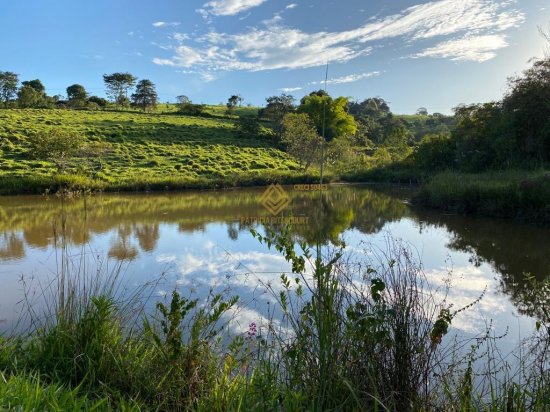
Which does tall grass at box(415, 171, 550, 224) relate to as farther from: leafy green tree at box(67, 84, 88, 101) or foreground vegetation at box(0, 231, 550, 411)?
leafy green tree at box(67, 84, 88, 101)

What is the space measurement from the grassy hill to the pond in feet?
16.8

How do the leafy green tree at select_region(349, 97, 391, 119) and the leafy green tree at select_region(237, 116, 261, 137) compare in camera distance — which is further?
the leafy green tree at select_region(349, 97, 391, 119)

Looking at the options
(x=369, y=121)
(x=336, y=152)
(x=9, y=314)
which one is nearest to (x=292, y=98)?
(x=369, y=121)

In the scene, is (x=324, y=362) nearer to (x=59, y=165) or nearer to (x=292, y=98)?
(x=59, y=165)

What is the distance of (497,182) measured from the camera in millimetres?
11859

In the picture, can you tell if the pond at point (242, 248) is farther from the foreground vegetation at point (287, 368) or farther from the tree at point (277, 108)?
the tree at point (277, 108)

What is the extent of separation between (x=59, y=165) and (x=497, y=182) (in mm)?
20346

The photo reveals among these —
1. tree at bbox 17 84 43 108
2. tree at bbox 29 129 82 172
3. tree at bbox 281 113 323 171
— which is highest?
tree at bbox 17 84 43 108

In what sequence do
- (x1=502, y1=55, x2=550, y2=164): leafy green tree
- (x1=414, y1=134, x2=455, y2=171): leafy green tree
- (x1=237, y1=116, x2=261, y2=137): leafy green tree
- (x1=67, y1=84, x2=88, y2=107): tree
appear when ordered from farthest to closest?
(x1=67, y1=84, x2=88, y2=107): tree
(x1=237, y1=116, x2=261, y2=137): leafy green tree
(x1=414, y1=134, x2=455, y2=171): leafy green tree
(x1=502, y1=55, x2=550, y2=164): leafy green tree

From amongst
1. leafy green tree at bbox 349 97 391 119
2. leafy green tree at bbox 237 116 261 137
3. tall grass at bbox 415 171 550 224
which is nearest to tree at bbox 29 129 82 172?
tall grass at bbox 415 171 550 224

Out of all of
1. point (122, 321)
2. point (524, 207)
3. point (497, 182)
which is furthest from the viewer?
point (497, 182)

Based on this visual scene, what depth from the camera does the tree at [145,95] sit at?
54.4 meters

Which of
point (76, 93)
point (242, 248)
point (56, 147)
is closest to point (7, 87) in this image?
point (76, 93)

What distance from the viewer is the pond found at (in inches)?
181
